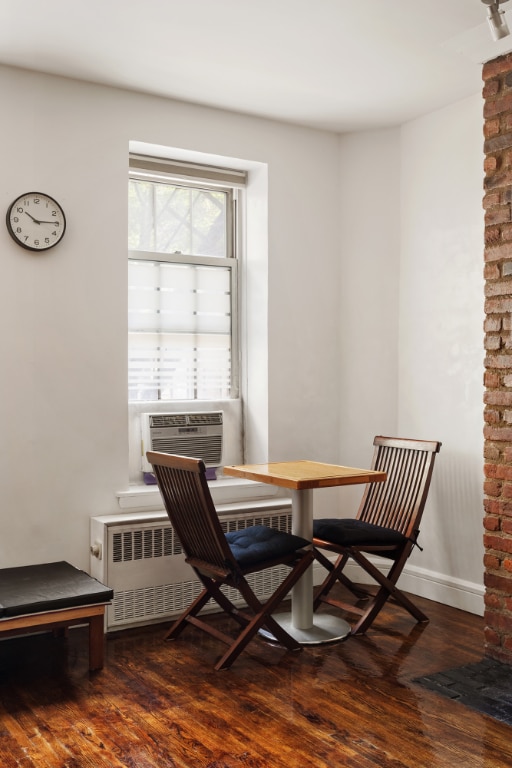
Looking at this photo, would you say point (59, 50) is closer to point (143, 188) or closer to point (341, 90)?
point (143, 188)

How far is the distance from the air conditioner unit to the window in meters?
0.19

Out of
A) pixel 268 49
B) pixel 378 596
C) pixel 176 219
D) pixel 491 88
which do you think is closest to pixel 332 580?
pixel 378 596

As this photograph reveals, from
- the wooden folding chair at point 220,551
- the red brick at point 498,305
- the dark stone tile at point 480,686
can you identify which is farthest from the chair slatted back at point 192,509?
the red brick at point 498,305

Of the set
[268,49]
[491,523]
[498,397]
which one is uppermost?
[268,49]

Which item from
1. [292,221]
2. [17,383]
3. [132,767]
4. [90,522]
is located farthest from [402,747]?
[292,221]

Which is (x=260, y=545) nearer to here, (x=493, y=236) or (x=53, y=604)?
(x=53, y=604)

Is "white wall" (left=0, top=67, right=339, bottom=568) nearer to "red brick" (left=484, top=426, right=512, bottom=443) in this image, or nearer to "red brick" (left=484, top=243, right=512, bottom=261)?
"red brick" (left=484, top=243, right=512, bottom=261)

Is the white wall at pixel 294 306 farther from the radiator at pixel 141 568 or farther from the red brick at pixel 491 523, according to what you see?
the red brick at pixel 491 523

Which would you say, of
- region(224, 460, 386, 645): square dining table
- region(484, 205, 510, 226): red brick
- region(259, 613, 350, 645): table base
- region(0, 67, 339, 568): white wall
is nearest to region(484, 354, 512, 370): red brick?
region(484, 205, 510, 226): red brick

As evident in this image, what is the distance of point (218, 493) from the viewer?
4602 mm

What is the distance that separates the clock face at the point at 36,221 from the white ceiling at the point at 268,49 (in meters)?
0.70

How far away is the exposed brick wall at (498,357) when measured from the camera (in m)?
3.56

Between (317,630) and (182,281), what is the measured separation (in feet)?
7.44

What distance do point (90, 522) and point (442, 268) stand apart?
2.57 metres
